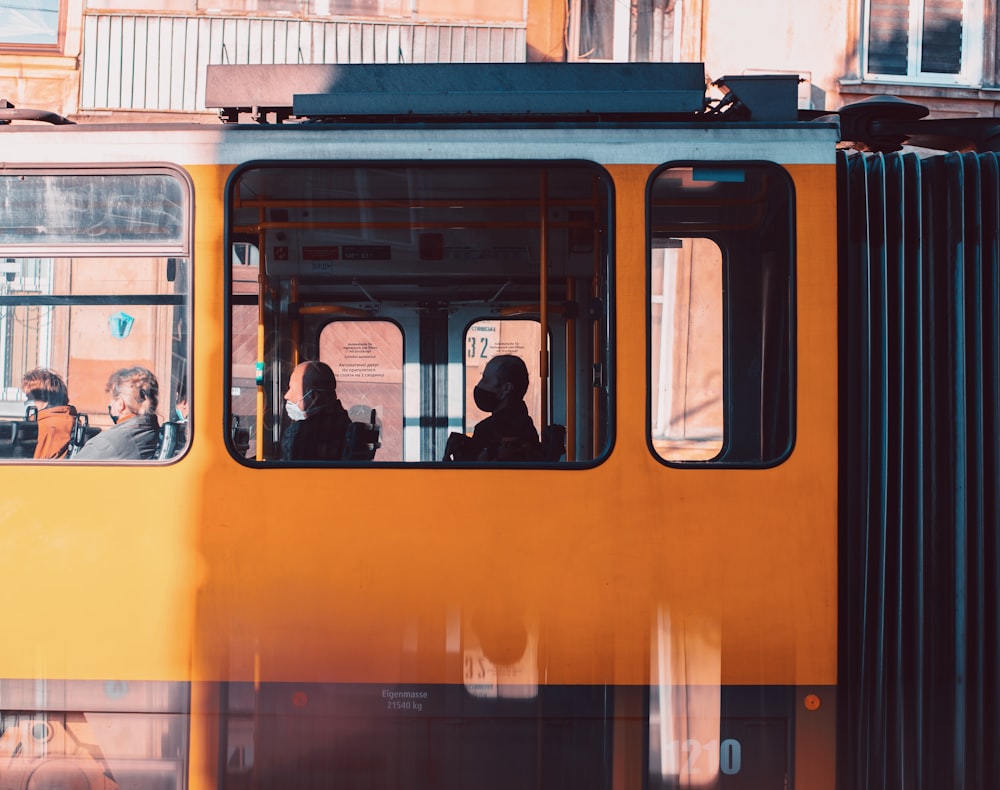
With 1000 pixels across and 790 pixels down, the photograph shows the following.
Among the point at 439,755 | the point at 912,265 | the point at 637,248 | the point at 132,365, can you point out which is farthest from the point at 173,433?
the point at 912,265

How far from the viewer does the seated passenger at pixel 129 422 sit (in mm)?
3443

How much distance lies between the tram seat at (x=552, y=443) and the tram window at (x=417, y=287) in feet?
0.11

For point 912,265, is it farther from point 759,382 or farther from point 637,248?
point 637,248

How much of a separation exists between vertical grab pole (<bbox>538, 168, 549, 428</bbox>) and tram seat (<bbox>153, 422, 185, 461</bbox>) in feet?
4.36

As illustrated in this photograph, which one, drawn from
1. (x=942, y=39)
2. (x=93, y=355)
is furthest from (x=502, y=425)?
(x=942, y=39)

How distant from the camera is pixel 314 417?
3.70 meters

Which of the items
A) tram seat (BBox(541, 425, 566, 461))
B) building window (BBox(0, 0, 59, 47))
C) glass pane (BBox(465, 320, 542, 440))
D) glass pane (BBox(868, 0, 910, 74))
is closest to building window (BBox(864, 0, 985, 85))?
glass pane (BBox(868, 0, 910, 74))

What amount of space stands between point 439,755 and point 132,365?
5.68 feet

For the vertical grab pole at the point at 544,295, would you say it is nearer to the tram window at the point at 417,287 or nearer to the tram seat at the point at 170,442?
the tram window at the point at 417,287

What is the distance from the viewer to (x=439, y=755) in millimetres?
3424

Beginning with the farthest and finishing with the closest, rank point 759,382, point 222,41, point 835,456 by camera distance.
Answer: point 222,41
point 759,382
point 835,456

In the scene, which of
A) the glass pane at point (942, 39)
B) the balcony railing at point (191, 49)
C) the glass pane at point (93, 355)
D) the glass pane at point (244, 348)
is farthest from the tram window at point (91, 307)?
the glass pane at point (942, 39)

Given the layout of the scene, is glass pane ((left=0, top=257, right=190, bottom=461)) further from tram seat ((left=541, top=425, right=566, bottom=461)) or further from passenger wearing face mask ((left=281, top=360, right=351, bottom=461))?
tram seat ((left=541, top=425, right=566, bottom=461))

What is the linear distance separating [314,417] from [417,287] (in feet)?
3.94
